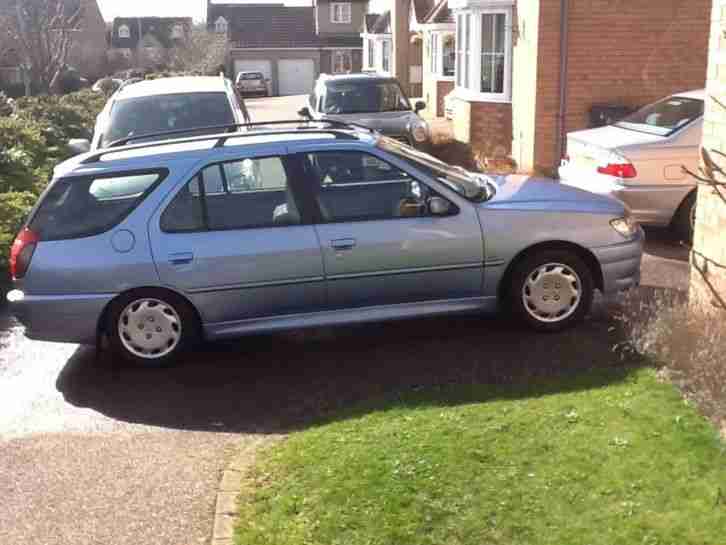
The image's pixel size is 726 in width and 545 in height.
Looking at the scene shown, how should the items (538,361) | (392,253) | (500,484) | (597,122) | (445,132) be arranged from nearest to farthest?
1. (500,484)
2. (538,361)
3. (392,253)
4. (597,122)
5. (445,132)

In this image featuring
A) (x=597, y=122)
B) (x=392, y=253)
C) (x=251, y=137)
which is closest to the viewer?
(x=392, y=253)

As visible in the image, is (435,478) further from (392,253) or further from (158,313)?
(158,313)

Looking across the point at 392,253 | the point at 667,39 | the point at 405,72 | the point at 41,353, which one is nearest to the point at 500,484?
the point at 392,253

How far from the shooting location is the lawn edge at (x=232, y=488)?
4.38 metres

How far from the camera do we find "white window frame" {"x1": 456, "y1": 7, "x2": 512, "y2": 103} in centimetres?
1825

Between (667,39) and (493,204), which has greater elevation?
(667,39)

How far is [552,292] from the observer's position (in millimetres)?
6949

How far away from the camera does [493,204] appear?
22.8ft

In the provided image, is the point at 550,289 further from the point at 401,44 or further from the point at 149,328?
the point at 401,44

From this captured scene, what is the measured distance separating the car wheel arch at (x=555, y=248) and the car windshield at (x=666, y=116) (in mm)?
3348

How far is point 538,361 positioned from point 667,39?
989 centimetres

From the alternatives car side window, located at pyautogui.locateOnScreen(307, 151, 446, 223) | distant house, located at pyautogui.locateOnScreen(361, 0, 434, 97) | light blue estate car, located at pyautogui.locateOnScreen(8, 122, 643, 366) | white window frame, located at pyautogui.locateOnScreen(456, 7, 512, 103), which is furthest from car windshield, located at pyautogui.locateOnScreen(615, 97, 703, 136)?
distant house, located at pyautogui.locateOnScreen(361, 0, 434, 97)

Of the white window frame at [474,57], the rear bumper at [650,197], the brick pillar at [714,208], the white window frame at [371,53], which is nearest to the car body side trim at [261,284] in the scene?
the brick pillar at [714,208]

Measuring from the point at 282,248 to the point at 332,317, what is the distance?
24.5 inches
